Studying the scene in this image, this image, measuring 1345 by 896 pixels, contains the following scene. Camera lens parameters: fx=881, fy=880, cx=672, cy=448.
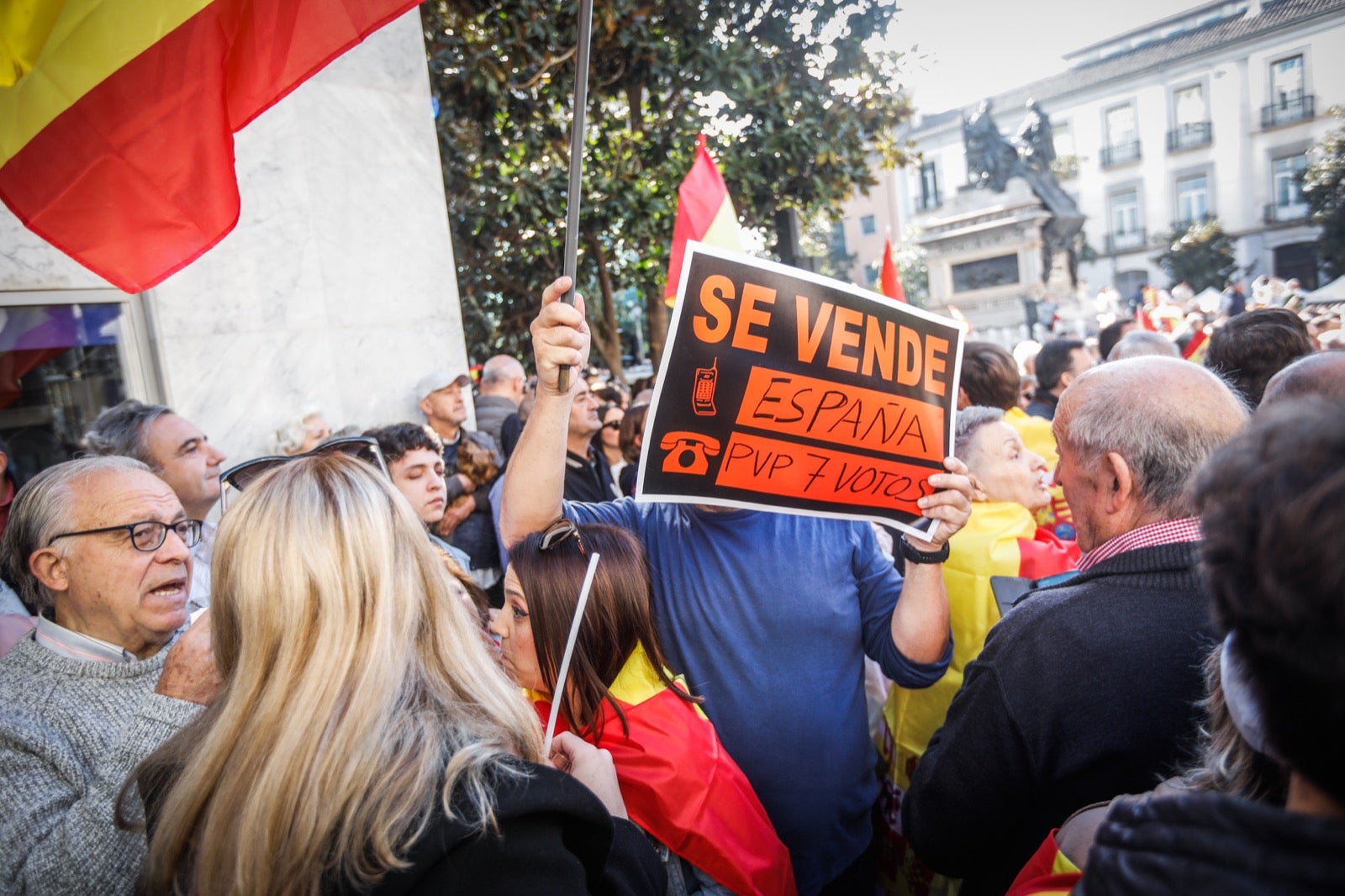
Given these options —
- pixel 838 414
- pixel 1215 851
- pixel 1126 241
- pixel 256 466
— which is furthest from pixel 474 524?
pixel 1126 241

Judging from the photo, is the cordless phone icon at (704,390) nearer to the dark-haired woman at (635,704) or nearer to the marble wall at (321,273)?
the dark-haired woman at (635,704)

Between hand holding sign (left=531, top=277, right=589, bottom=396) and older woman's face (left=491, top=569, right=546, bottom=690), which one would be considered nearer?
hand holding sign (left=531, top=277, right=589, bottom=396)

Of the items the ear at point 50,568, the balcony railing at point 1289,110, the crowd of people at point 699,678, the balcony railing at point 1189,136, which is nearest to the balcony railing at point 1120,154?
the balcony railing at point 1189,136

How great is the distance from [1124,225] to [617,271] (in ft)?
143

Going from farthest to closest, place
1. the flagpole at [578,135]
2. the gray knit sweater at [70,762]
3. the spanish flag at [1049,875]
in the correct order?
the flagpole at [578,135] < the gray knit sweater at [70,762] < the spanish flag at [1049,875]

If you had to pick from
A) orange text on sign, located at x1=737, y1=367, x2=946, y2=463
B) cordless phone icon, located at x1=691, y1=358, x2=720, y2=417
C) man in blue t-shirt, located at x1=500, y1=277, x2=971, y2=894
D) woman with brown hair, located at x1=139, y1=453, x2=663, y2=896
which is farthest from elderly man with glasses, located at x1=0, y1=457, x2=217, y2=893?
orange text on sign, located at x1=737, y1=367, x2=946, y2=463

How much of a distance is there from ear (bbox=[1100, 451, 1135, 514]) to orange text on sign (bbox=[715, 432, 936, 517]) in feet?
1.39

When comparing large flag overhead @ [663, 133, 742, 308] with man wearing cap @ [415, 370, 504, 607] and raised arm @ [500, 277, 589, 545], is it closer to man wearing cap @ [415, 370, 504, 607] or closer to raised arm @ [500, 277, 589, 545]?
man wearing cap @ [415, 370, 504, 607]

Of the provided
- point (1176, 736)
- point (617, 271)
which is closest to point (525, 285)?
point (617, 271)

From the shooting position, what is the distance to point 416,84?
6012mm

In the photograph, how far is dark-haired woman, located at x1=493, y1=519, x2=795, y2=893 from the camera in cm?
177

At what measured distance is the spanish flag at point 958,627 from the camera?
8.48ft

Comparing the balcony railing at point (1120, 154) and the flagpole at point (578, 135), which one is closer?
the flagpole at point (578, 135)

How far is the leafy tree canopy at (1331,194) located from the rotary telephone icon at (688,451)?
35.1 meters
